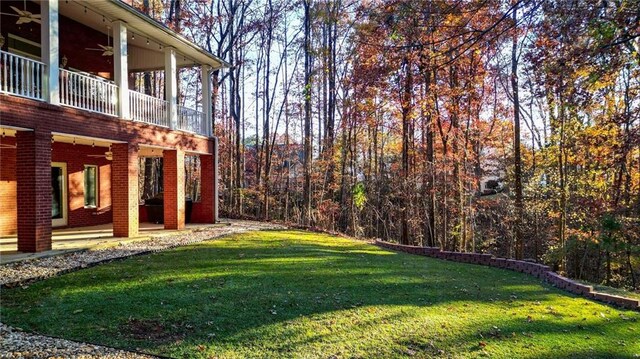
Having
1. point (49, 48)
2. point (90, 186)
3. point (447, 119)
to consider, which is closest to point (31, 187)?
point (49, 48)

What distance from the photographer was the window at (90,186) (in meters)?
12.8

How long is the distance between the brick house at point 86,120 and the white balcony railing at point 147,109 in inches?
1.2

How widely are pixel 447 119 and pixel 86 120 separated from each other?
11739mm

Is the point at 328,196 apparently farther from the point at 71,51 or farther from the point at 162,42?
the point at 71,51

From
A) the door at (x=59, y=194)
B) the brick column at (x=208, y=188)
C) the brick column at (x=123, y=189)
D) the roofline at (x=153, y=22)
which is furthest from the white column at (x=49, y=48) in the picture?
the brick column at (x=208, y=188)

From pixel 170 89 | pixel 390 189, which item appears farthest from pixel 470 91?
pixel 170 89

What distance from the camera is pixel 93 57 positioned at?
11.8 m

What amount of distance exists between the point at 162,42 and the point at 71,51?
254cm

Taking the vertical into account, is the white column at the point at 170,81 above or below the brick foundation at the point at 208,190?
above

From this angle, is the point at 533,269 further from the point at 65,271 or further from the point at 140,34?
the point at 140,34

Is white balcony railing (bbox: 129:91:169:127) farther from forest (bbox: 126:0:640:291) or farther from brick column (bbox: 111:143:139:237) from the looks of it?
forest (bbox: 126:0:640:291)

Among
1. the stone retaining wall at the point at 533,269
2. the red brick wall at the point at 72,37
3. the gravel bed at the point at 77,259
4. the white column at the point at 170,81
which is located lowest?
the stone retaining wall at the point at 533,269

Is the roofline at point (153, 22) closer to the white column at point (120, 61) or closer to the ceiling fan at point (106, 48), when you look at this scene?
the white column at point (120, 61)

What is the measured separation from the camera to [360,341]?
3.88 meters
